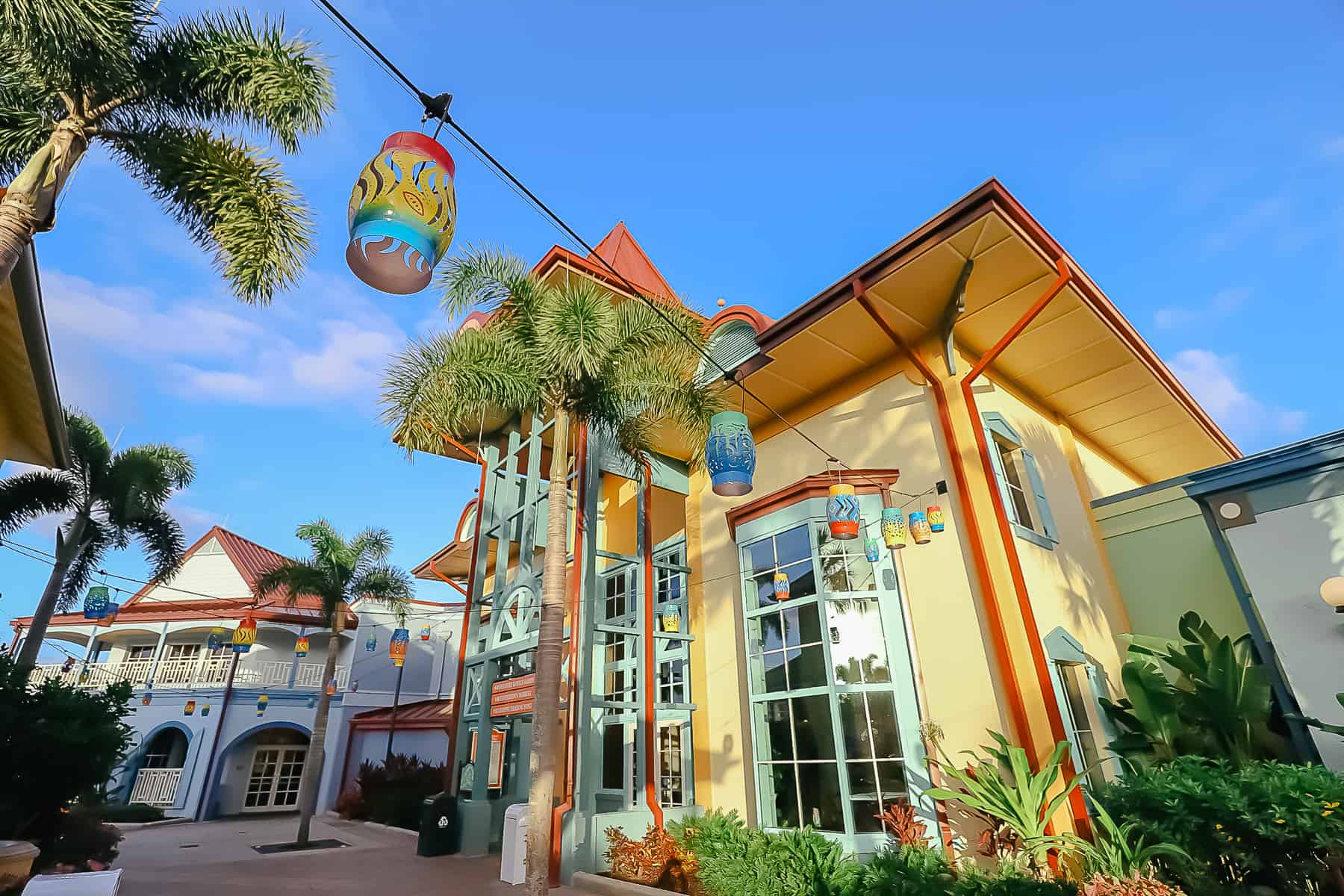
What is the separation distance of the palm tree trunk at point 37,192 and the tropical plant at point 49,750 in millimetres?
6413

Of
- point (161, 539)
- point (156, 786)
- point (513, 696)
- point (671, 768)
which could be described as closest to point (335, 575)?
point (161, 539)

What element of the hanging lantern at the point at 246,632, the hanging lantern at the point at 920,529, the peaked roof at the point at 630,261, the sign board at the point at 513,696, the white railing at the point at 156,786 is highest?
the peaked roof at the point at 630,261

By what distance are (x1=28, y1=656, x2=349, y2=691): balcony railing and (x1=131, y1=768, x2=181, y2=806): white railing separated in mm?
2836

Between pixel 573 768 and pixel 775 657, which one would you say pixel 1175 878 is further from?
pixel 573 768

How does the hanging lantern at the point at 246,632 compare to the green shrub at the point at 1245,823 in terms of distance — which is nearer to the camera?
the green shrub at the point at 1245,823

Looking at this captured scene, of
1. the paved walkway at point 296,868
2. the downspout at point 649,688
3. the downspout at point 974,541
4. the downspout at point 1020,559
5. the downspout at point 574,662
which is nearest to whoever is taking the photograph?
the downspout at point 1020,559

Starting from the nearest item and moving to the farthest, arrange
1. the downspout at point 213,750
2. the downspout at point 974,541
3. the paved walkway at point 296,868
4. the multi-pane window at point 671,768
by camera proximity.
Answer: the downspout at point 974,541 < the paved walkway at point 296,868 < the multi-pane window at point 671,768 < the downspout at point 213,750

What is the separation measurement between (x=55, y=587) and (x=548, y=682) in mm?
14113

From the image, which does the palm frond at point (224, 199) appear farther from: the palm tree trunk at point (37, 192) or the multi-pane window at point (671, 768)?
the multi-pane window at point (671, 768)

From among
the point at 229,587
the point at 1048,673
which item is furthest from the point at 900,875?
the point at 229,587

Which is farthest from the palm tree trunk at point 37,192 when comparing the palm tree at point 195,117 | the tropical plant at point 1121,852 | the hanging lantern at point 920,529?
the tropical plant at point 1121,852

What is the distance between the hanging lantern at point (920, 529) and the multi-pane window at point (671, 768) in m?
5.94

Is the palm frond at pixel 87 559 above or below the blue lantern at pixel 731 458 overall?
above

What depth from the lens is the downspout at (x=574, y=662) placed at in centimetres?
978
